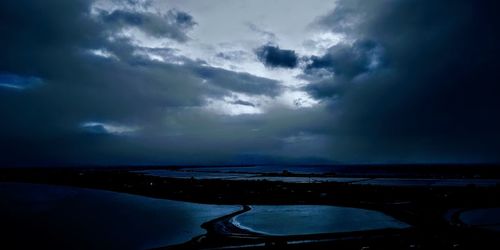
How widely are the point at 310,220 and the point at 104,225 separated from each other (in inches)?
801

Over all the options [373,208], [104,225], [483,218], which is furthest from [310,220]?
[104,225]

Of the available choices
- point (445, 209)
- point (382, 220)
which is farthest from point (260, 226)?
point (445, 209)

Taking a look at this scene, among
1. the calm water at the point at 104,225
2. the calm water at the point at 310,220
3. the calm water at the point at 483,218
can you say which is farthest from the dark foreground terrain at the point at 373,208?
the calm water at the point at 104,225

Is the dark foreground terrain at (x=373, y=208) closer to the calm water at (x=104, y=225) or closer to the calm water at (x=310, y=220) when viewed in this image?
the calm water at (x=310, y=220)

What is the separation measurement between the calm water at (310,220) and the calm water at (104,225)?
179 inches

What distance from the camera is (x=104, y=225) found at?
33094mm

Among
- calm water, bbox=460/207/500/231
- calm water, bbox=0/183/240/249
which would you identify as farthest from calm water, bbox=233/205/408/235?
calm water, bbox=460/207/500/231

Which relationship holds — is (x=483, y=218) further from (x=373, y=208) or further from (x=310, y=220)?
(x=310, y=220)

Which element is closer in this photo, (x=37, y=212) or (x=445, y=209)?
(x=445, y=209)

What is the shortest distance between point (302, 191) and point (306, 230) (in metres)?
31.4

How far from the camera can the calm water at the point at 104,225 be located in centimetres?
2584

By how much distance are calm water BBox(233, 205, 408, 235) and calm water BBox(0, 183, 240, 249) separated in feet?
14.9

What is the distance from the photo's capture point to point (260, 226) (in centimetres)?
3042

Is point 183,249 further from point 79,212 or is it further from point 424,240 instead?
point 79,212
